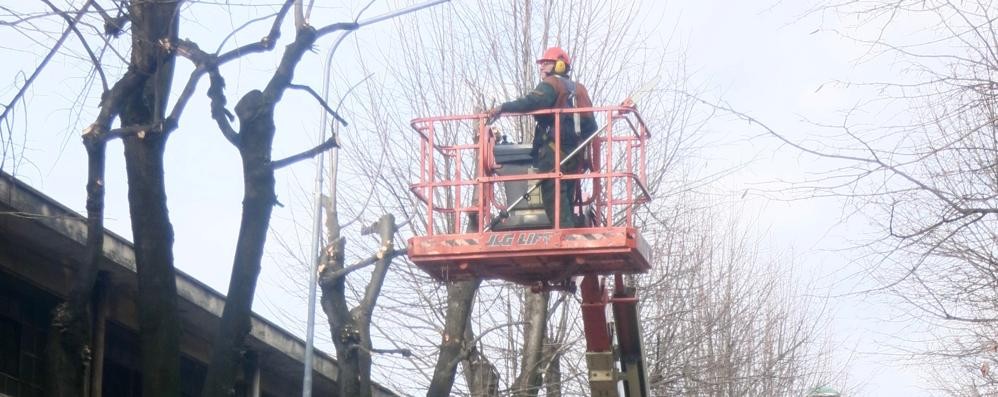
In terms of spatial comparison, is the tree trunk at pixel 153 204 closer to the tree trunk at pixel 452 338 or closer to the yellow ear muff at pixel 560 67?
the yellow ear muff at pixel 560 67

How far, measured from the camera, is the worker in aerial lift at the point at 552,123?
39.3 feet

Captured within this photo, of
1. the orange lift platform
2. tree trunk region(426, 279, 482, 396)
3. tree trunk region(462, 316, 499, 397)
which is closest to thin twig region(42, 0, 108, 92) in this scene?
the orange lift platform

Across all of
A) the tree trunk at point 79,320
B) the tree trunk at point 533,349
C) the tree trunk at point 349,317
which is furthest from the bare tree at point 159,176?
the tree trunk at point 533,349

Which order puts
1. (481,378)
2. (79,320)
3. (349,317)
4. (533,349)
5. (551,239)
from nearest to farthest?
(79,320)
(551,239)
(349,317)
(481,378)
(533,349)

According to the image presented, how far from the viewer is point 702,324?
2717 cm

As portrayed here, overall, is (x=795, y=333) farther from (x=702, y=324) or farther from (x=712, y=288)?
(x=702, y=324)

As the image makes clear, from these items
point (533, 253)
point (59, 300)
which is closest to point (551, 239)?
point (533, 253)

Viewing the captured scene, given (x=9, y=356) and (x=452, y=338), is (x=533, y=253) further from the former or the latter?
(x=9, y=356)

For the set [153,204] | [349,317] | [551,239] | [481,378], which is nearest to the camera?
[153,204]

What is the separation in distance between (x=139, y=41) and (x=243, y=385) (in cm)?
676

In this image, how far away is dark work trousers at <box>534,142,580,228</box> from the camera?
11.9 m

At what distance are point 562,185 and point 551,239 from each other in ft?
2.31

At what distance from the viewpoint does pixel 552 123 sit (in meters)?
12.3

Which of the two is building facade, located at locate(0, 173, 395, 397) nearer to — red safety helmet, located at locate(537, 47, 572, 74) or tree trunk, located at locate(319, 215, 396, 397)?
tree trunk, located at locate(319, 215, 396, 397)
